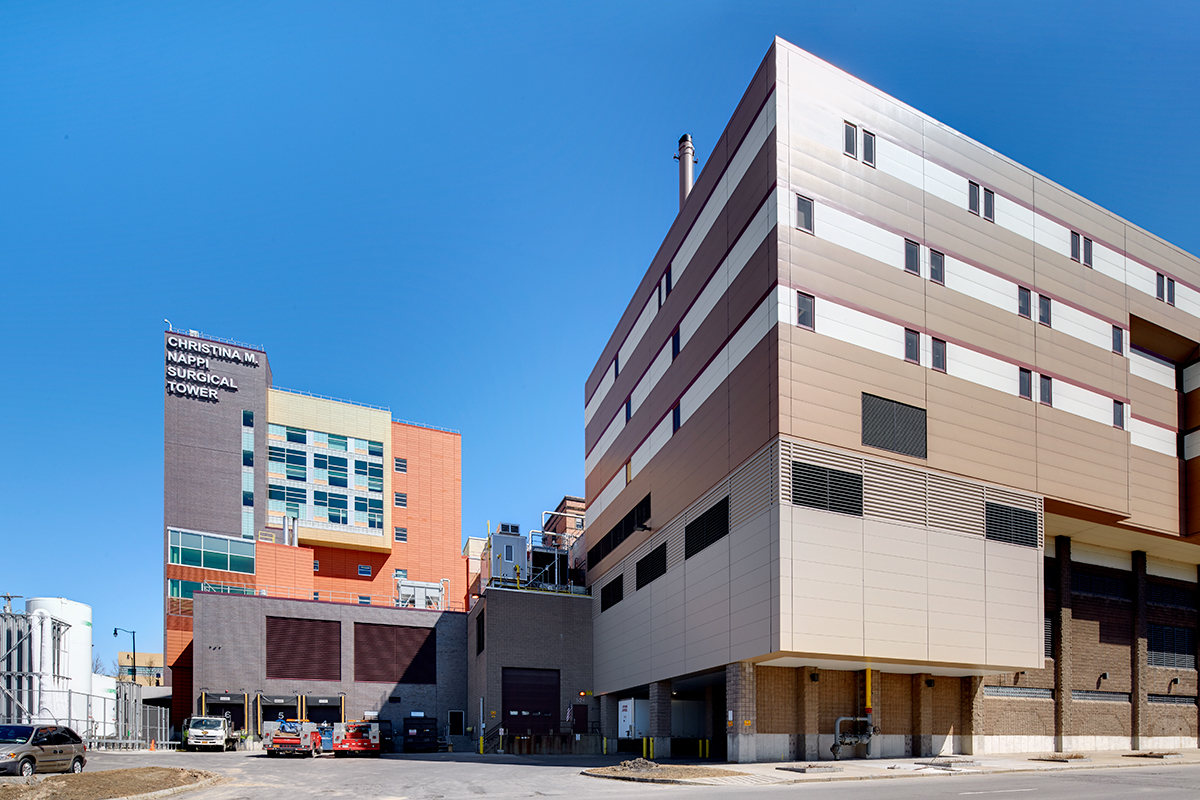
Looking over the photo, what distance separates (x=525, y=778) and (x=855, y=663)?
14.7m

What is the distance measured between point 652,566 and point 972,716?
56.9 ft

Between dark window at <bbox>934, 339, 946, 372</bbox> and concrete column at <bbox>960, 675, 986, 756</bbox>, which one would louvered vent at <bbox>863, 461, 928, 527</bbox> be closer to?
dark window at <bbox>934, 339, 946, 372</bbox>

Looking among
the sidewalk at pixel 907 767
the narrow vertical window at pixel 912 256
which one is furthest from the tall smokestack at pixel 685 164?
the sidewalk at pixel 907 767

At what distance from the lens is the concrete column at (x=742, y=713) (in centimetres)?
3550

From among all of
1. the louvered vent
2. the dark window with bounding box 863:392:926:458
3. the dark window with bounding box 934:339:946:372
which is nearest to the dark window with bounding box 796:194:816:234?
the dark window with bounding box 863:392:926:458

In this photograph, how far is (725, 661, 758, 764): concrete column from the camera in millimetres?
35500

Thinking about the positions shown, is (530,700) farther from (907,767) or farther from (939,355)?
(939,355)

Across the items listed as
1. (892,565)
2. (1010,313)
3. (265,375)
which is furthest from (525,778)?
(265,375)

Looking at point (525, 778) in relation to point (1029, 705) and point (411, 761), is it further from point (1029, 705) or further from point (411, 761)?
point (1029, 705)

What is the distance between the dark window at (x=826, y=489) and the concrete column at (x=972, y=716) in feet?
40.0

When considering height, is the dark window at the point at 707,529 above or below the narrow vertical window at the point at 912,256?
below

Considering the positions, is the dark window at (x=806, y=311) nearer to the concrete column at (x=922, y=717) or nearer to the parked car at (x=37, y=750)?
the concrete column at (x=922, y=717)

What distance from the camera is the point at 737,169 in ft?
134

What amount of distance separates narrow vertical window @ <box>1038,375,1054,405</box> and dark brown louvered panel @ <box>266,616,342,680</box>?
155 feet
